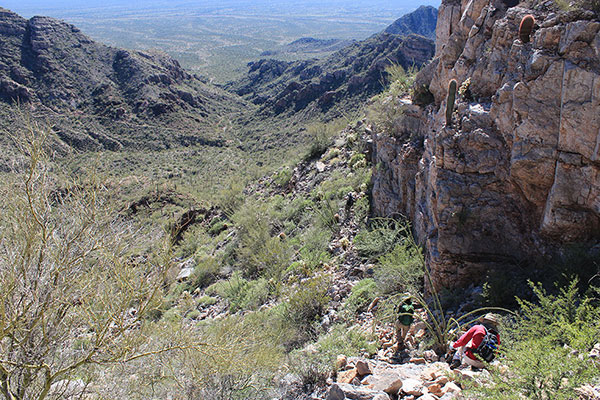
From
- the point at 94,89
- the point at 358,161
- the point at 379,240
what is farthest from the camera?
the point at 94,89

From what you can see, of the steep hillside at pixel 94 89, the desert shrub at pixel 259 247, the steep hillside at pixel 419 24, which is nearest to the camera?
the desert shrub at pixel 259 247

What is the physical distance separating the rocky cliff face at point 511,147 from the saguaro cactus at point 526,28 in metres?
0.09

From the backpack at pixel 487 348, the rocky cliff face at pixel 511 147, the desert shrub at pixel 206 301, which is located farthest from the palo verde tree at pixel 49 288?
the desert shrub at pixel 206 301

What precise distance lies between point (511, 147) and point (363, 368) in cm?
436

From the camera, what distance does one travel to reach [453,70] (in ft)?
28.0

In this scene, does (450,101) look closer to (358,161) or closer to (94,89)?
(358,161)

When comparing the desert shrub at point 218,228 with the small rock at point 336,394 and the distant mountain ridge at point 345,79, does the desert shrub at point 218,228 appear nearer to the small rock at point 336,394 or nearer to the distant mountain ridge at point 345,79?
the small rock at point 336,394

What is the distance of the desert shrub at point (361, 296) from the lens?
8.37m

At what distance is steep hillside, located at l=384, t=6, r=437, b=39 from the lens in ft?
371


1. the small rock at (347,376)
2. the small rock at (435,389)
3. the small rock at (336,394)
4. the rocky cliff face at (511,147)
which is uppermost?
the rocky cliff face at (511,147)

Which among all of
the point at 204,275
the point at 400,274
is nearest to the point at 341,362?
the point at 400,274

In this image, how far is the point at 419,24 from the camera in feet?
391

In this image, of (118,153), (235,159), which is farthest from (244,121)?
(118,153)

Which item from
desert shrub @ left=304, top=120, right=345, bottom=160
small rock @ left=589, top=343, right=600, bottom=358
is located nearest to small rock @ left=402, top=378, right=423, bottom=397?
small rock @ left=589, top=343, right=600, bottom=358
